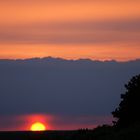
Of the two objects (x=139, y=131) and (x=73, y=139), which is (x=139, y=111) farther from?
(x=139, y=131)

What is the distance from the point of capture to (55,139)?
206 ft

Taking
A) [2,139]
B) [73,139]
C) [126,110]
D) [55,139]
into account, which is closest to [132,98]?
[126,110]

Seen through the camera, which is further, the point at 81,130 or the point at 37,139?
the point at 37,139

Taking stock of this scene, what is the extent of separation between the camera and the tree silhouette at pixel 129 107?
173ft

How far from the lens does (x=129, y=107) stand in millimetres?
53250

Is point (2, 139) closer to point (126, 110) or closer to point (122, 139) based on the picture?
point (126, 110)

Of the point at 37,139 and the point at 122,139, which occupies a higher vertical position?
the point at 37,139

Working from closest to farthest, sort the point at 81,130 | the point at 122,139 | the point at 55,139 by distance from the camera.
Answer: the point at 122,139 < the point at 81,130 < the point at 55,139

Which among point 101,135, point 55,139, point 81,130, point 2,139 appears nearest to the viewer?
point 101,135

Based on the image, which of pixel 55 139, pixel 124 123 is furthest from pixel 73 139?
pixel 55 139

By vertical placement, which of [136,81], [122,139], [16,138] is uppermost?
[16,138]

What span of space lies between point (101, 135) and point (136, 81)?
27.3 ft

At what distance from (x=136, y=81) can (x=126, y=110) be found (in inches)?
101

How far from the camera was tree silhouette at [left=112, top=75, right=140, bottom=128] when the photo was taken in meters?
52.8
